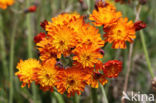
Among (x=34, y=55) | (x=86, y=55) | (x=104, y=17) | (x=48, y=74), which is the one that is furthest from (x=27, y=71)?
(x=34, y=55)

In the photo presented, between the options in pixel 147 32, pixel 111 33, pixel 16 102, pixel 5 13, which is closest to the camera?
pixel 111 33

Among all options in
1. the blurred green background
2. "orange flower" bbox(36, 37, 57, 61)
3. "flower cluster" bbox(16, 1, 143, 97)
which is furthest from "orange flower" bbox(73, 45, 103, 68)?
the blurred green background

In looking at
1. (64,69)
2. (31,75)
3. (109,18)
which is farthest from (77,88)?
(109,18)

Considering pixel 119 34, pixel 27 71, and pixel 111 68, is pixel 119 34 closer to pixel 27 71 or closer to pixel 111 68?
pixel 111 68

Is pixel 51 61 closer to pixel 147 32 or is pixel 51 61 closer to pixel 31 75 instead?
pixel 31 75

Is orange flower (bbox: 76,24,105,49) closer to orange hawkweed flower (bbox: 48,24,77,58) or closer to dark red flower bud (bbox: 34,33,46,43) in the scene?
orange hawkweed flower (bbox: 48,24,77,58)

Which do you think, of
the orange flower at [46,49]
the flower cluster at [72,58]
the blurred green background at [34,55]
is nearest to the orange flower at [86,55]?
the flower cluster at [72,58]

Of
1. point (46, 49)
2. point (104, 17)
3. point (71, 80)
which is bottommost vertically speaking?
point (71, 80)

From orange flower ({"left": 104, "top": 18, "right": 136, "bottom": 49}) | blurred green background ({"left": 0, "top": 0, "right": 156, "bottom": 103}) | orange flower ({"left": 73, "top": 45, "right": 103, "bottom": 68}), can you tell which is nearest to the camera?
orange flower ({"left": 73, "top": 45, "right": 103, "bottom": 68})
